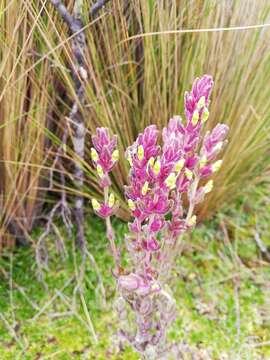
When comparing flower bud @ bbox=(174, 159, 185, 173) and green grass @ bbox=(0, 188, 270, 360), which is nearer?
flower bud @ bbox=(174, 159, 185, 173)

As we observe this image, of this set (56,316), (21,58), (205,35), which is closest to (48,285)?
Result: (56,316)

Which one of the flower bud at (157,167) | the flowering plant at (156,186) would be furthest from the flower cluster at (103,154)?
the flower bud at (157,167)

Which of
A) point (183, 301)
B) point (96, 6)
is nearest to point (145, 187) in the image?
point (96, 6)

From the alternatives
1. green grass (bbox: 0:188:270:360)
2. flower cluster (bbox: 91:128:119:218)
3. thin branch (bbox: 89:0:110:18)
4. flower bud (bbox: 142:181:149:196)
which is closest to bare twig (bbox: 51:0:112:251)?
thin branch (bbox: 89:0:110:18)

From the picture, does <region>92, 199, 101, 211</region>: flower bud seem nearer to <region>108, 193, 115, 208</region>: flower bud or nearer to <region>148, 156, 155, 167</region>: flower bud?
<region>108, 193, 115, 208</region>: flower bud

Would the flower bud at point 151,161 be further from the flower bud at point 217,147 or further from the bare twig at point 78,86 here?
the bare twig at point 78,86

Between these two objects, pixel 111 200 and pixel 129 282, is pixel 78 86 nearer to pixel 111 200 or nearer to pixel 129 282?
pixel 111 200

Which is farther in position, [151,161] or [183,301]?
[183,301]
